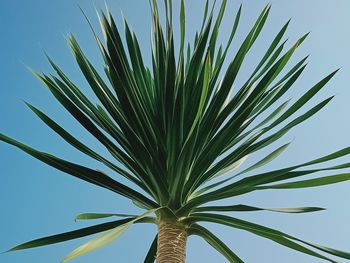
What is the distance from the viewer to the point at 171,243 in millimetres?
2273

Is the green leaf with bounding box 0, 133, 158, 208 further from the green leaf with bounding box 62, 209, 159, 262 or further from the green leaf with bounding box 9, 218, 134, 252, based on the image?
the green leaf with bounding box 62, 209, 159, 262

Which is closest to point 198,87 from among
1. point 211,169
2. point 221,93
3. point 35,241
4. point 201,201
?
point 221,93

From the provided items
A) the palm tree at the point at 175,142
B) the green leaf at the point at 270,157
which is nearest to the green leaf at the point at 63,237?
the palm tree at the point at 175,142

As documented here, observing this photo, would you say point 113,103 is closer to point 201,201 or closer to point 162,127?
point 162,127

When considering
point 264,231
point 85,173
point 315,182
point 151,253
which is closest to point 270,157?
point 315,182

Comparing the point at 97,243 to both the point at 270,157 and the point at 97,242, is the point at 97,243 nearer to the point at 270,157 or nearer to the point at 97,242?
the point at 97,242

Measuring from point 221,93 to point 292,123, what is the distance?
368 mm

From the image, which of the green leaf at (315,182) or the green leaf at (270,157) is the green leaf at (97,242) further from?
the green leaf at (270,157)

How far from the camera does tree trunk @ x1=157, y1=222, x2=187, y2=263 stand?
7.36ft

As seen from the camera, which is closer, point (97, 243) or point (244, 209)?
point (97, 243)

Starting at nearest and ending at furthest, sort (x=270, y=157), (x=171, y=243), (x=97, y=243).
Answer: (x=97, y=243)
(x=171, y=243)
(x=270, y=157)

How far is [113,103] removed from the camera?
9.00ft

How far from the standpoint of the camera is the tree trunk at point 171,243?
2.24 meters

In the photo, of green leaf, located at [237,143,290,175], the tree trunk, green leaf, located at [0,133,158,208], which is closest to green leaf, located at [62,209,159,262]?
the tree trunk
